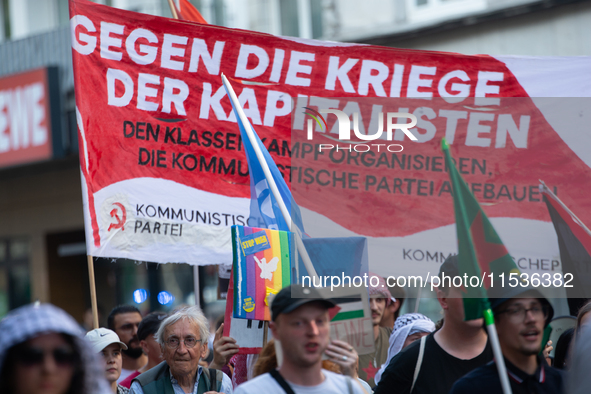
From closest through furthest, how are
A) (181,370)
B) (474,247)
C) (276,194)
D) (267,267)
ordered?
(474,247)
(267,267)
(276,194)
(181,370)

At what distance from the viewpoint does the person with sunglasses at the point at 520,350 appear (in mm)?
3152

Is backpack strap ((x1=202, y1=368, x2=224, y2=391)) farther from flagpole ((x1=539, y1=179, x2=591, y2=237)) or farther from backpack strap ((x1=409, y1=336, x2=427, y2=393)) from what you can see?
flagpole ((x1=539, y1=179, x2=591, y2=237))

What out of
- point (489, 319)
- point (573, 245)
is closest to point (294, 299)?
point (489, 319)

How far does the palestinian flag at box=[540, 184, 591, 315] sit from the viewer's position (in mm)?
4660

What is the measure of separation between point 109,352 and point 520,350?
2.57m

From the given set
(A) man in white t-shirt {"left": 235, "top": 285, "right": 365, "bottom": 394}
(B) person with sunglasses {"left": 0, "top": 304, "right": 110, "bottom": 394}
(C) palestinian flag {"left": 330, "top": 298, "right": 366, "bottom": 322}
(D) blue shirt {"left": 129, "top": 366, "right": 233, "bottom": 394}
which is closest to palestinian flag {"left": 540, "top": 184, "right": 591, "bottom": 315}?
(C) palestinian flag {"left": 330, "top": 298, "right": 366, "bottom": 322}

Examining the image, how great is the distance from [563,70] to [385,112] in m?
1.37

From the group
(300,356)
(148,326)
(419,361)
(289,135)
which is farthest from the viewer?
(289,135)

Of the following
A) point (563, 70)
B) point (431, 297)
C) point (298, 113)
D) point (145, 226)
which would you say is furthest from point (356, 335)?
point (431, 297)

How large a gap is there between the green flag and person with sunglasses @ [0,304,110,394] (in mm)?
1707

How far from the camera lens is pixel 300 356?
9.41 ft

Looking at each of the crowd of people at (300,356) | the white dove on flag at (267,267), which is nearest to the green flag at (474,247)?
the crowd of people at (300,356)

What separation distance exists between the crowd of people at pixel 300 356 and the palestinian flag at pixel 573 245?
1.40 feet

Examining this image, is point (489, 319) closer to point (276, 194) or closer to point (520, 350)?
point (520, 350)
